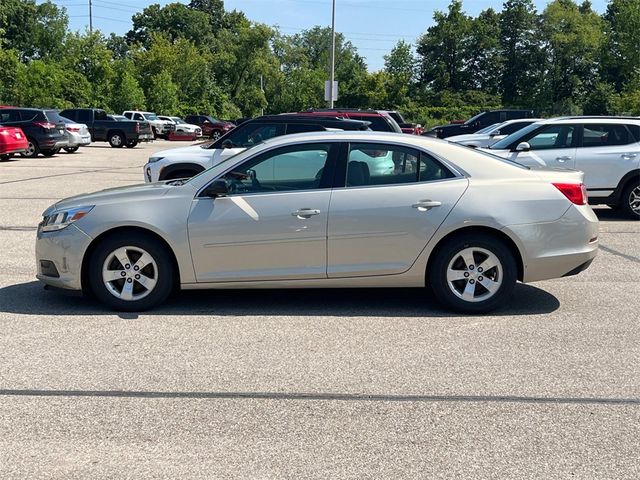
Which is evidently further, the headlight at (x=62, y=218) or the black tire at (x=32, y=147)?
the black tire at (x=32, y=147)

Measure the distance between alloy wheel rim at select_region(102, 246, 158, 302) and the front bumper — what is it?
0.76 ft

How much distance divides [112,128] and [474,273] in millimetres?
31828

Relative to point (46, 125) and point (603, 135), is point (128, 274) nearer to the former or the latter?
point (603, 135)

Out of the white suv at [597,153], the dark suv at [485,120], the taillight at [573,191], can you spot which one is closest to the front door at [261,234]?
the taillight at [573,191]

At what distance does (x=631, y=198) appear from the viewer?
12391 millimetres

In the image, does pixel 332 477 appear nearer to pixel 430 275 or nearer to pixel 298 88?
pixel 430 275

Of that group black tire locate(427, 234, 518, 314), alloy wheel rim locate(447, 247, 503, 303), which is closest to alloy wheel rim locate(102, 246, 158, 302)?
black tire locate(427, 234, 518, 314)

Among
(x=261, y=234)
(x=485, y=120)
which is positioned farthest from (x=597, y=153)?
(x=485, y=120)

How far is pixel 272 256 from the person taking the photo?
21.0ft

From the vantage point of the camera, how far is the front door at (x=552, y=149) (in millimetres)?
12367

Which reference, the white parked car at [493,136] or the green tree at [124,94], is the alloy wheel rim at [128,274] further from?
the green tree at [124,94]

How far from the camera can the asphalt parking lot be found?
380cm

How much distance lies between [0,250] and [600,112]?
74.9 metres

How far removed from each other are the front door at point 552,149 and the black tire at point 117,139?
26454mm
